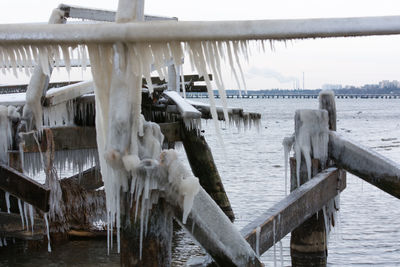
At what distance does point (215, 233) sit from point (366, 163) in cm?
308

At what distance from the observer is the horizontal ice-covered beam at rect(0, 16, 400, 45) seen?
383 cm

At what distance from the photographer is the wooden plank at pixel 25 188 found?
21.9ft

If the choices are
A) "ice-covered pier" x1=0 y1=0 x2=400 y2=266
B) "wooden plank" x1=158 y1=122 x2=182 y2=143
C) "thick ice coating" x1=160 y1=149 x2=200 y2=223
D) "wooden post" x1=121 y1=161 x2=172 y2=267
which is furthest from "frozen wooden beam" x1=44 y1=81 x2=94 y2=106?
"thick ice coating" x1=160 y1=149 x2=200 y2=223

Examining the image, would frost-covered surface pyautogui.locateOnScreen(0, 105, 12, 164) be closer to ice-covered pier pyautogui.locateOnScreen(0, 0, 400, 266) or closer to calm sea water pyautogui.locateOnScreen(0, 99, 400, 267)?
ice-covered pier pyautogui.locateOnScreen(0, 0, 400, 266)

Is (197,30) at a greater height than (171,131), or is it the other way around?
(197,30)

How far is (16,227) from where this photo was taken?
8367 mm

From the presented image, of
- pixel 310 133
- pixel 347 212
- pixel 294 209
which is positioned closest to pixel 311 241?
pixel 294 209

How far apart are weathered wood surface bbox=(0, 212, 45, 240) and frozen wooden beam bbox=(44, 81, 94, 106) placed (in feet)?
5.42

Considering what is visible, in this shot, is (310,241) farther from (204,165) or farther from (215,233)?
(204,165)

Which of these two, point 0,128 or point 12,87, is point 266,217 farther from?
point 12,87

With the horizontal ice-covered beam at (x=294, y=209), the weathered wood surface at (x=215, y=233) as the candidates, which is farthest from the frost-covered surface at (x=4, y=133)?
the weathered wood surface at (x=215, y=233)

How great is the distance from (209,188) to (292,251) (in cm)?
473

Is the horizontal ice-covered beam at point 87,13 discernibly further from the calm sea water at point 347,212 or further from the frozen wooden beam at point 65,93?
the calm sea water at point 347,212

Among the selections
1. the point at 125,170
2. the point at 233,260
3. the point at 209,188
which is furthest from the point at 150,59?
the point at 209,188
